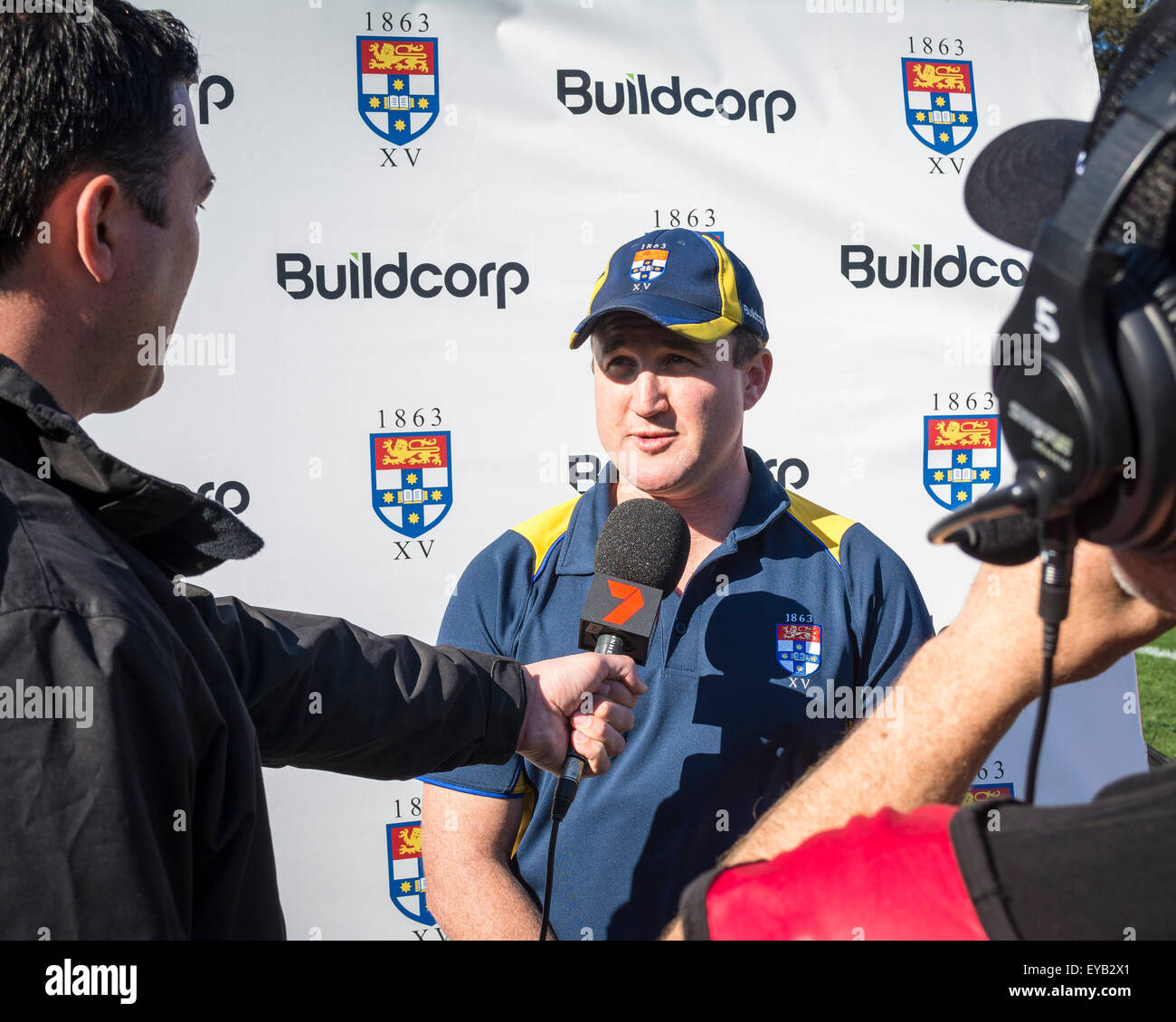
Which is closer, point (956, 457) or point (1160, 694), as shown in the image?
point (956, 457)

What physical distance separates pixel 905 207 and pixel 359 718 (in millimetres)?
2151

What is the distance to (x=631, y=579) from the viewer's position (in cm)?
148

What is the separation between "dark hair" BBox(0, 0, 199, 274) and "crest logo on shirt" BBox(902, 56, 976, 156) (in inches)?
87.1

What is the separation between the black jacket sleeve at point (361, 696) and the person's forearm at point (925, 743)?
651 millimetres

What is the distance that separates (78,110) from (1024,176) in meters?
0.94

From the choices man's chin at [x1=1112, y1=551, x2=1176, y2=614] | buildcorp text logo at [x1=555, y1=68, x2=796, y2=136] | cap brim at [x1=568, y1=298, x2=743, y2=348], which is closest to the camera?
man's chin at [x1=1112, y1=551, x2=1176, y2=614]

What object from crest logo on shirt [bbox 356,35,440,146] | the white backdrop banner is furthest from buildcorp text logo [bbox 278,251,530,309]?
crest logo on shirt [bbox 356,35,440,146]

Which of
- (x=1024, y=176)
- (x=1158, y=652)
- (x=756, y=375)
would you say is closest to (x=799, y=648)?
(x=756, y=375)

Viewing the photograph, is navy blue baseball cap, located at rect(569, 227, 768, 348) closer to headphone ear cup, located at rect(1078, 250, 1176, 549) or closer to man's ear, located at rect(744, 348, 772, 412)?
man's ear, located at rect(744, 348, 772, 412)

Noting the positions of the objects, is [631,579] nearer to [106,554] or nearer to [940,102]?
[106,554]

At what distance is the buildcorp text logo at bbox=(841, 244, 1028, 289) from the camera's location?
8.54 ft

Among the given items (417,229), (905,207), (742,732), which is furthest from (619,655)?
(905,207)

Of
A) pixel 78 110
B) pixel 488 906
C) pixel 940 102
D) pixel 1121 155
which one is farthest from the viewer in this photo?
pixel 940 102
